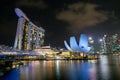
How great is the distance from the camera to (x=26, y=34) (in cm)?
A: 13725

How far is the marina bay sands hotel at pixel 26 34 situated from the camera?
125 metres

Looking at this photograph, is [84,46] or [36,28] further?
[36,28]

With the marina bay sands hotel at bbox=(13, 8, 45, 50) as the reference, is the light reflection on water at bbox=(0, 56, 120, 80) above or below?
below

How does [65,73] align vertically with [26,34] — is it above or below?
below

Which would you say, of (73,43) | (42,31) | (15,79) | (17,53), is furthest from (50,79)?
(42,31)

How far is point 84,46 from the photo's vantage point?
111 metres

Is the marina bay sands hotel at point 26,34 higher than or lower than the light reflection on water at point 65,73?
higher

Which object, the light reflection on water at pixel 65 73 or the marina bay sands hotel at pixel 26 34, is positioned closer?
the light reflection on water at pixel 65 73

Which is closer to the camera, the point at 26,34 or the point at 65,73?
the point at 65,73

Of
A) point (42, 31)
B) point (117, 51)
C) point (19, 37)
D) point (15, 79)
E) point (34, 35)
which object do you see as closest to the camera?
point (15, 79)

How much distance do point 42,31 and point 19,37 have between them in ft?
154

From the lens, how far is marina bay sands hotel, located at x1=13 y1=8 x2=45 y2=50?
410 feet

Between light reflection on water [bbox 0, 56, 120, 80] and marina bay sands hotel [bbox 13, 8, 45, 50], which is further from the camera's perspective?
marina bay sands hotel [bbox 13, 8, 45, 50]

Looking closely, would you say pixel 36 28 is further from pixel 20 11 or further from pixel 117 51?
pixel 117 51
